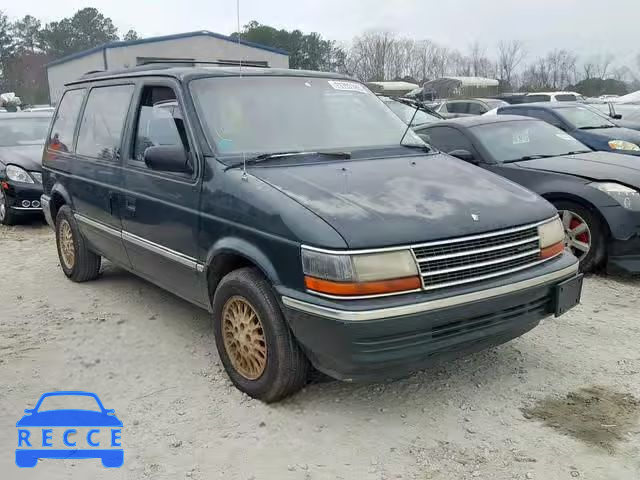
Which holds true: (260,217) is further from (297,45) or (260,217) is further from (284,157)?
(297,45)

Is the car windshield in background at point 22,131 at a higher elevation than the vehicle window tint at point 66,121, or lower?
lower

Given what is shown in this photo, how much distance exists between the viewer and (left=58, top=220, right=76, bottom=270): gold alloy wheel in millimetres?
5929

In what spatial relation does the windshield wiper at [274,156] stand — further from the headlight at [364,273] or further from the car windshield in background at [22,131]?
the car windshield in background at [22,131]

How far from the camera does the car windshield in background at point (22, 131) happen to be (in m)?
9.76

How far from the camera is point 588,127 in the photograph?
400 inches

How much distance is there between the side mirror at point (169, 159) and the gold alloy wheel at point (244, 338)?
91cm

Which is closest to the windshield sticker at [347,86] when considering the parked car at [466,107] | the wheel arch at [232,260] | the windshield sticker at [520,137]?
the wheel arch at [232,260]

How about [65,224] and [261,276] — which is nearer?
[261,276]

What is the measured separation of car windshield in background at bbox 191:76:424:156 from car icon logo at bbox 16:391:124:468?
1.68 metres

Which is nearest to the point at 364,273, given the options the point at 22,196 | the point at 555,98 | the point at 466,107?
the point at 22,196

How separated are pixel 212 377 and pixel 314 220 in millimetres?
1422

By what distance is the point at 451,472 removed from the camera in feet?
9.54

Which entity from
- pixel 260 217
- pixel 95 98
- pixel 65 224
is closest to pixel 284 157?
pixel 260 217

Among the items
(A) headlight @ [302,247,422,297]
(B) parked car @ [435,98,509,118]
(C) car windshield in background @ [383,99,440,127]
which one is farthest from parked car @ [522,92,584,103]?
(A) headlight @ [302,247,422,297]
